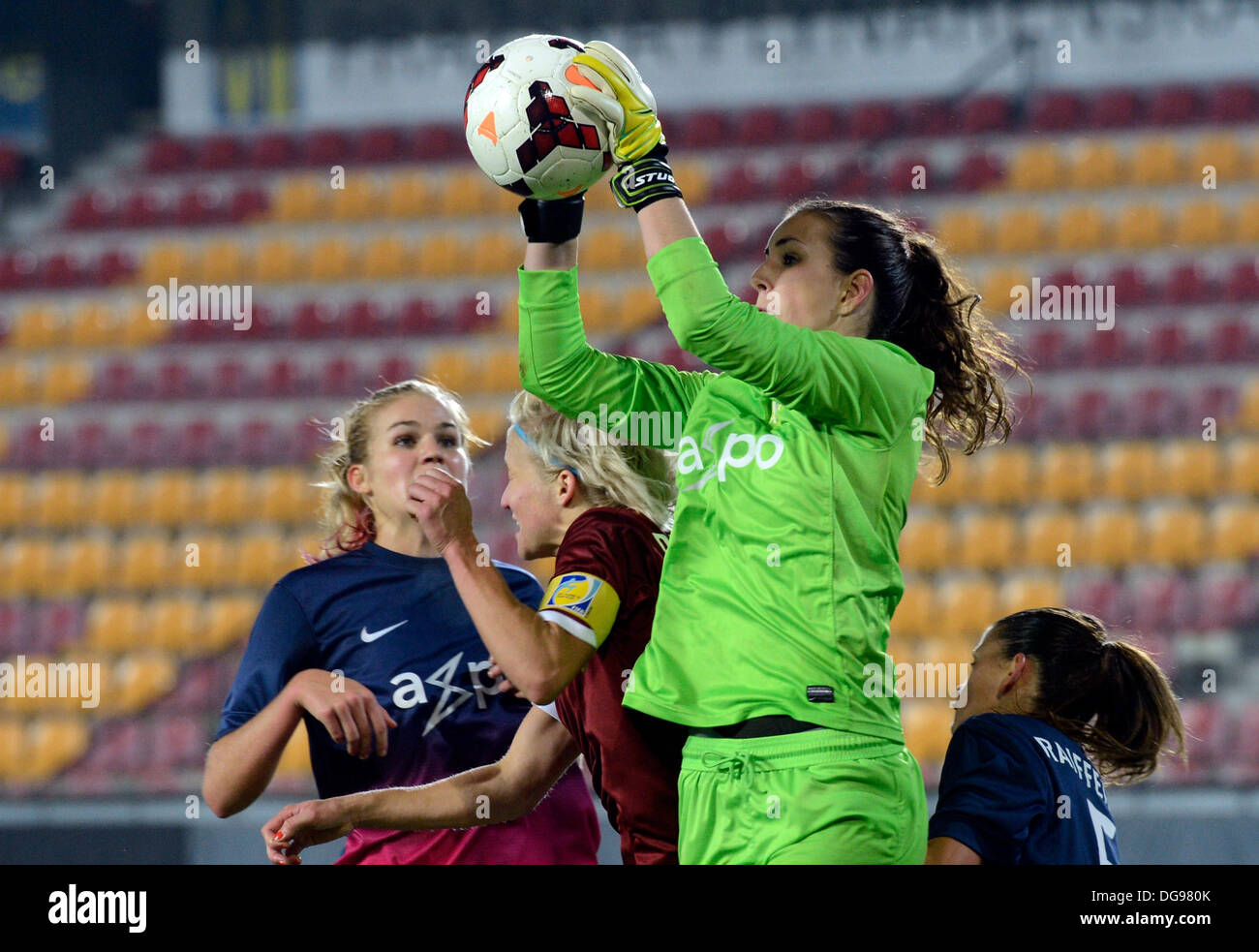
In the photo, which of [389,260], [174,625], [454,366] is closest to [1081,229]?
[454,366]

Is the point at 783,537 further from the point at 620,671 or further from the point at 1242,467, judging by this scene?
the point at 1242,467

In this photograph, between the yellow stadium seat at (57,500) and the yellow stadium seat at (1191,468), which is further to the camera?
the yellow stadium seat at (57,500)

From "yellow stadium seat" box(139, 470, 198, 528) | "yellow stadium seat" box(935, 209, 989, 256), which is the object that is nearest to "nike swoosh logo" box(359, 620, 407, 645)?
"yellow stadium seat" box(139, 470, 198, 528)

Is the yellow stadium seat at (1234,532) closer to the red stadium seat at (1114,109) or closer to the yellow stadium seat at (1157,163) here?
the yellow stadium seat at (1157,163)

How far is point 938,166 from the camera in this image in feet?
26.4

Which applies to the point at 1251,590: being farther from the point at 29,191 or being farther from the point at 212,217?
the point at 29,191

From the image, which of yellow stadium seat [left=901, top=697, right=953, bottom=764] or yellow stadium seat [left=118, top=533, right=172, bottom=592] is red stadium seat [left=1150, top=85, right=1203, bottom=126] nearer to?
yellow stadium seat [left=901, top=697, right=953, bottom=764]

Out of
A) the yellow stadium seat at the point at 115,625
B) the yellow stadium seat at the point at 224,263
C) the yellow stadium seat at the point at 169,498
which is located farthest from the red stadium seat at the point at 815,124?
the yellow stadium seat at the point at 115,625

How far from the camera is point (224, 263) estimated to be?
860cm

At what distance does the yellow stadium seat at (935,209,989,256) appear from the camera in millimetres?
7676

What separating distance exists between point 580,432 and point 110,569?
17.6ft

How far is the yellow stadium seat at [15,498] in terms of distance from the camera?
7.64 m

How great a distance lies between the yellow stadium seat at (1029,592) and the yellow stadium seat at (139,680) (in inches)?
145
